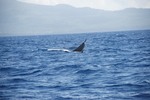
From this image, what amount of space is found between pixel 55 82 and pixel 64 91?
215 cm

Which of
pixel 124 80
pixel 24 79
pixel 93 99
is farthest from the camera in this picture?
pixel 24 79

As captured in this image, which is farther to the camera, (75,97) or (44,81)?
(44,81)

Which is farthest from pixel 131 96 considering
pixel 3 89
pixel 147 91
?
pixel 3 89

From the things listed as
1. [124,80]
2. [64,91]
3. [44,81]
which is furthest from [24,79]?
[124,80]

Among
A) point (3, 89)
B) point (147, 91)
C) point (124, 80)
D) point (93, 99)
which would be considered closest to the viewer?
point (93, 99)

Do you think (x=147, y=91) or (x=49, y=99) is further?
(x=147, y=91)

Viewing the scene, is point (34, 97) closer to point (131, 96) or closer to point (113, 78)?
point (131, 96)

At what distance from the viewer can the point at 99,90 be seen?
12461 mm

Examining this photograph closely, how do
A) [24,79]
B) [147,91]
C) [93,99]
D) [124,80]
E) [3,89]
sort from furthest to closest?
[24,79], [124,80], [3,89], [147,91], [93,99]

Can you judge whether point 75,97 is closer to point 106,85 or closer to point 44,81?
point 106,85

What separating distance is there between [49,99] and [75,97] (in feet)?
4.39

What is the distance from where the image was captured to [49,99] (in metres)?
11.2

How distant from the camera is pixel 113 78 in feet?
49.8

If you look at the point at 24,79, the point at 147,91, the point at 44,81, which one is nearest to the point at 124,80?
the point at 147,91
